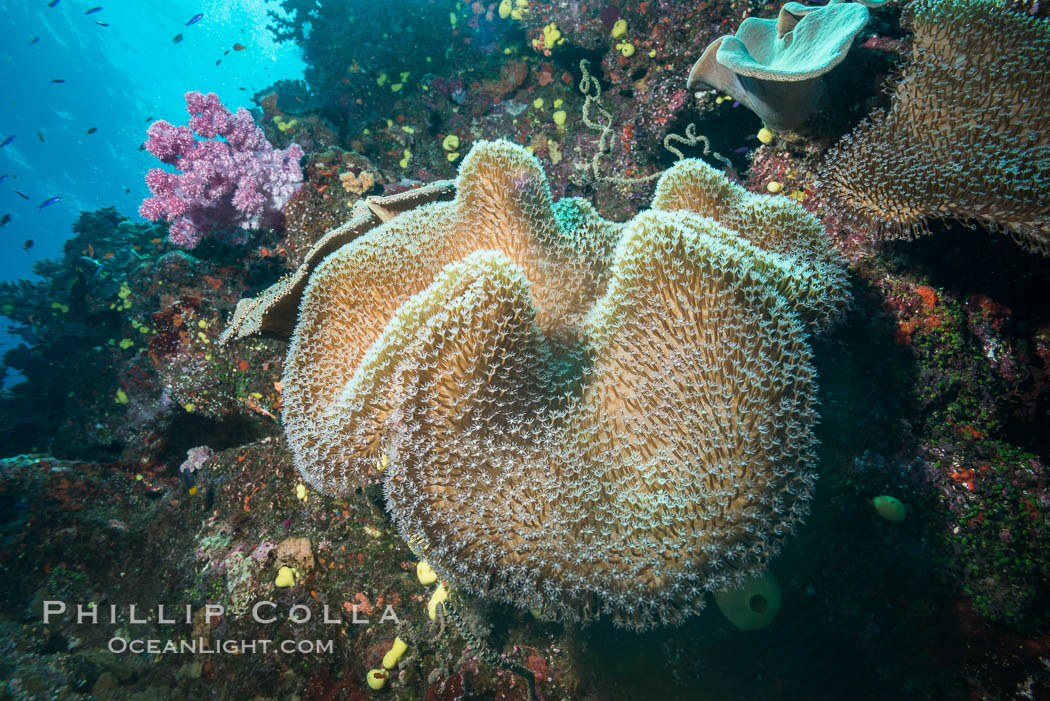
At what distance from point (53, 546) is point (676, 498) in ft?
17.8

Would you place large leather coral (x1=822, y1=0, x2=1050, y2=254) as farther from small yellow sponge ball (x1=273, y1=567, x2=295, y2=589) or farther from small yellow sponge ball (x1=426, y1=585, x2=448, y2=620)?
small yellow sponge ball (x1=273, y1=567, x2=295, y2=589)

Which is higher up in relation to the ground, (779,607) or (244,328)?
(244,328)

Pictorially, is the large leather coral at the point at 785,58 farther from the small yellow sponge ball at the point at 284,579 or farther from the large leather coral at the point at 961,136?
the small yellow sponge ball at the point at 284,579

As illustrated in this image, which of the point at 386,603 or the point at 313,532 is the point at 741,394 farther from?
the point at 313,532

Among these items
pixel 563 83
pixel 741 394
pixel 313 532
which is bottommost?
pixel 313 532

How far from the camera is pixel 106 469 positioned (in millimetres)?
4707

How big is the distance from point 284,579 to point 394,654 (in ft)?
3.19

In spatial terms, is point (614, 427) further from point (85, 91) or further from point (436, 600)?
point (85, 91)

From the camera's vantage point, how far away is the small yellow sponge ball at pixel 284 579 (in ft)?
10.0

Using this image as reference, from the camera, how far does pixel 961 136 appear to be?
87.0 inches

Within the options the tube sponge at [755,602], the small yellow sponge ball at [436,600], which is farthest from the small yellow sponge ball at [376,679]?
the tube sponge at [755,602]

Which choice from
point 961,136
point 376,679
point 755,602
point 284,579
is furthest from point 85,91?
point 755,602

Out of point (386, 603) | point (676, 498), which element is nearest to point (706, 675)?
point (676, 498)

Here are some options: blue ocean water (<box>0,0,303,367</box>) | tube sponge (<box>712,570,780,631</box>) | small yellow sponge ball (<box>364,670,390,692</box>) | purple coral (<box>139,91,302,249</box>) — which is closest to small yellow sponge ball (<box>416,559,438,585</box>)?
small yellow sponge ball (<box>364,670,390,692</box>)
